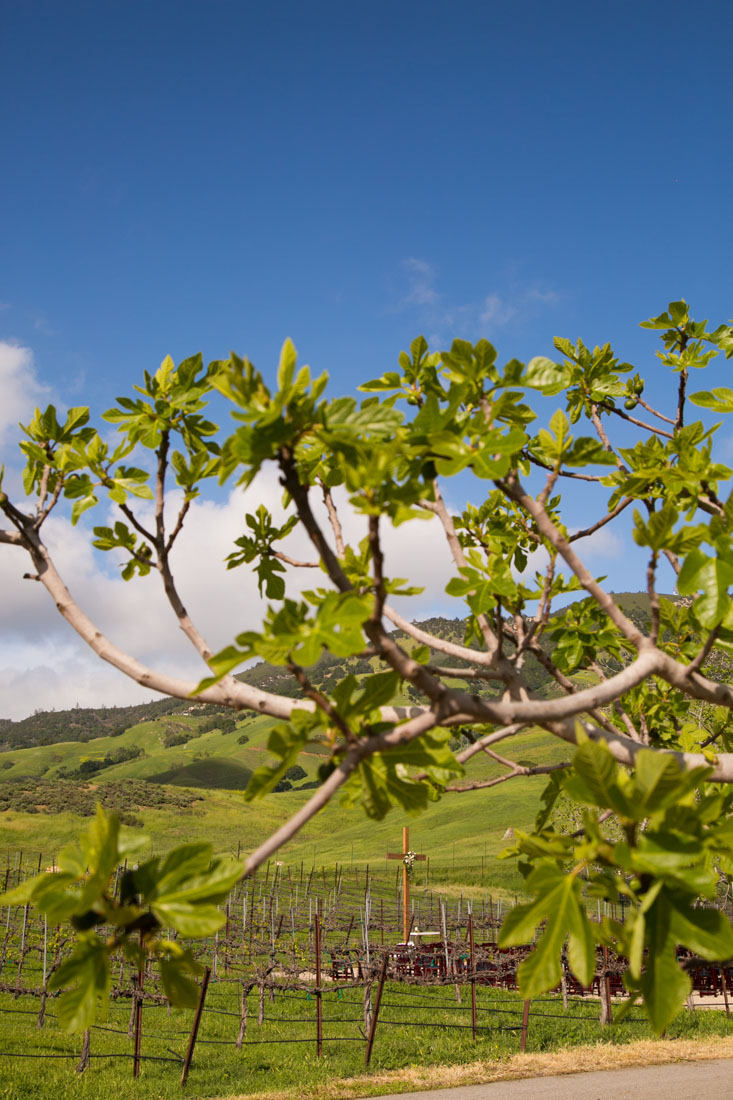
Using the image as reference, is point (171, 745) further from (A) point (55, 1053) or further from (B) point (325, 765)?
(B) point (325, 765)

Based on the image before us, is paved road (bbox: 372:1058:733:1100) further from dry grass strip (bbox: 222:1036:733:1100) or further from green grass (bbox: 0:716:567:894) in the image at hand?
green grass (bbox: 0:716:567:894)

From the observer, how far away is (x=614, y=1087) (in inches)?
513

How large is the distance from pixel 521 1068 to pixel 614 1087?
2.19 meters

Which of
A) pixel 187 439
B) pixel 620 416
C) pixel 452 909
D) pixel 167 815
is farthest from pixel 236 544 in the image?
pixel 167 815

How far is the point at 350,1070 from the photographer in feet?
47.0

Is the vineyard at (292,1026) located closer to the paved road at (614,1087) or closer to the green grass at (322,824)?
the paved road at (614,1087)

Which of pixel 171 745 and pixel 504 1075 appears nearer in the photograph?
pixel 504 1075

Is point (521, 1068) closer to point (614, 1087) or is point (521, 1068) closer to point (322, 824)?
point (614, 1087)

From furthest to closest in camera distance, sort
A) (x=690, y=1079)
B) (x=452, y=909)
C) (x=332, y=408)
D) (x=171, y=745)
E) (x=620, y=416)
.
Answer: (x=171, y=745) → (x=452, y=909) → (x=690, y=1079) → (x=620, y=416) → (x=332, y=408)

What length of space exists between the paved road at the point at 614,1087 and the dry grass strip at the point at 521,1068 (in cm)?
32

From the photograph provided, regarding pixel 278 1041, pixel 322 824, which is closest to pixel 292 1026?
pixel 278 1041

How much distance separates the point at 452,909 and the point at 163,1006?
2706cm

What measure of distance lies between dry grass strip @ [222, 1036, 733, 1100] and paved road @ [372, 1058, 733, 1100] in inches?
12.5

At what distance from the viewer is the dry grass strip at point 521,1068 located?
1278cm
